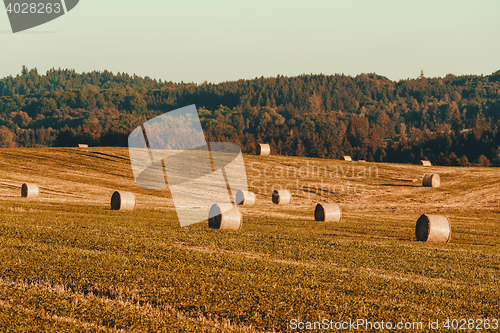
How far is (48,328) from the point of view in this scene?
23.3 feet

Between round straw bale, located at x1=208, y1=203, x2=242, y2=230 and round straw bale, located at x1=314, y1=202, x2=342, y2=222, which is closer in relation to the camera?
round straw bale, located at x1=208, y1=203, x2=242, y2=230

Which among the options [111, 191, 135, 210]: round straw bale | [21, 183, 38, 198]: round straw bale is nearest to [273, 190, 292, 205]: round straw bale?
[111, 191, 135, 210]: round straw bale

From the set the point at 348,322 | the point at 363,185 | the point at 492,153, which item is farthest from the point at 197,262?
the point at 492,153

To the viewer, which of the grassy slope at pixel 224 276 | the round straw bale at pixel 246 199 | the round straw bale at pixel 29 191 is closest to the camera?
the grassy slope at pixel 224 276

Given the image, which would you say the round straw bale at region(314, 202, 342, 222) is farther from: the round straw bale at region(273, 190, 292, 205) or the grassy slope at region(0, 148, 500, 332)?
the round straw bale at region(273, 190, 292, 205)

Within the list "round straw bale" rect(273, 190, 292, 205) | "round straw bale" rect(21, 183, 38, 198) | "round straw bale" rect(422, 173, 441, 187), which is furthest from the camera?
"round straw bale" rect(422, 173, 441, 187)

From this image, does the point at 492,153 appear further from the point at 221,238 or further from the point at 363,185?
the point at 221,238

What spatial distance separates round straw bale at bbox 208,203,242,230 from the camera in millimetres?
21328

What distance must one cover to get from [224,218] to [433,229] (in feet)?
30.2

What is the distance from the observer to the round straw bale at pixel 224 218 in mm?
21328

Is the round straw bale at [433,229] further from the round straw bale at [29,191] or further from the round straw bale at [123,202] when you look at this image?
the round straw bale at [29,191]

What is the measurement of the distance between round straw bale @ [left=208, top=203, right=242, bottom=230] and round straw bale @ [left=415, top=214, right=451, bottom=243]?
26.6 ft

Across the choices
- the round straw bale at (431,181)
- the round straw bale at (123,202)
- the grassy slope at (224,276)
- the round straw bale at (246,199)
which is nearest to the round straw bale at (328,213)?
the grassy slope at (224,276)

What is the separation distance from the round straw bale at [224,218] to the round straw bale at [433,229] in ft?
26.6
